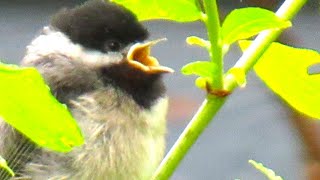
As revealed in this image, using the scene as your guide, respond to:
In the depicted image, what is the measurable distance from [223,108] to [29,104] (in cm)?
244

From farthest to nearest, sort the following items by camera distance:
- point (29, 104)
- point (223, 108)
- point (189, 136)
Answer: point (223, 108) < point (189, 136) < point (29, 104)

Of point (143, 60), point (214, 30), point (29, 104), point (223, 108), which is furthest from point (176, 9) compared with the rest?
point (223, 108)

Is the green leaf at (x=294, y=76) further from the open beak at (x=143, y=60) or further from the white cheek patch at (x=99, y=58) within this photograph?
the white cheek patch at (x=99, y=58)

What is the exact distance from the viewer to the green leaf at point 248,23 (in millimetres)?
523

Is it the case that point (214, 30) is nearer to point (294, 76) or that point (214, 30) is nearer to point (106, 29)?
point (294, 76)

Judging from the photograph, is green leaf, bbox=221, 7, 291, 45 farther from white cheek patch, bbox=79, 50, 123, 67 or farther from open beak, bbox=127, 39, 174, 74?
white cheek patch, bbox=79, 50, 123, 67

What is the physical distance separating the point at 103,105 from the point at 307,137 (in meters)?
0.48

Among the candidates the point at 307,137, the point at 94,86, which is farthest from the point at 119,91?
the point at 307,137

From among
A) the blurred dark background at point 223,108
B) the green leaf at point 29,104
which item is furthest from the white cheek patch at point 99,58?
the blurred dark background at point 223,108

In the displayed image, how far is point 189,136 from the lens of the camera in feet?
1.91

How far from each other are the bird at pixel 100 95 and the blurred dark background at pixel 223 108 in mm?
1317

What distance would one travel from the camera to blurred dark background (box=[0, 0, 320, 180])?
2.71 metres

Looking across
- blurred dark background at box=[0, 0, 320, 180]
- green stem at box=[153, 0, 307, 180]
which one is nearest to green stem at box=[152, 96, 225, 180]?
green stem at box=[153, 0, 307, 180]

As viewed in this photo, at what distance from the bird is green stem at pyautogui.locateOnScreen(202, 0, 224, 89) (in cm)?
57
